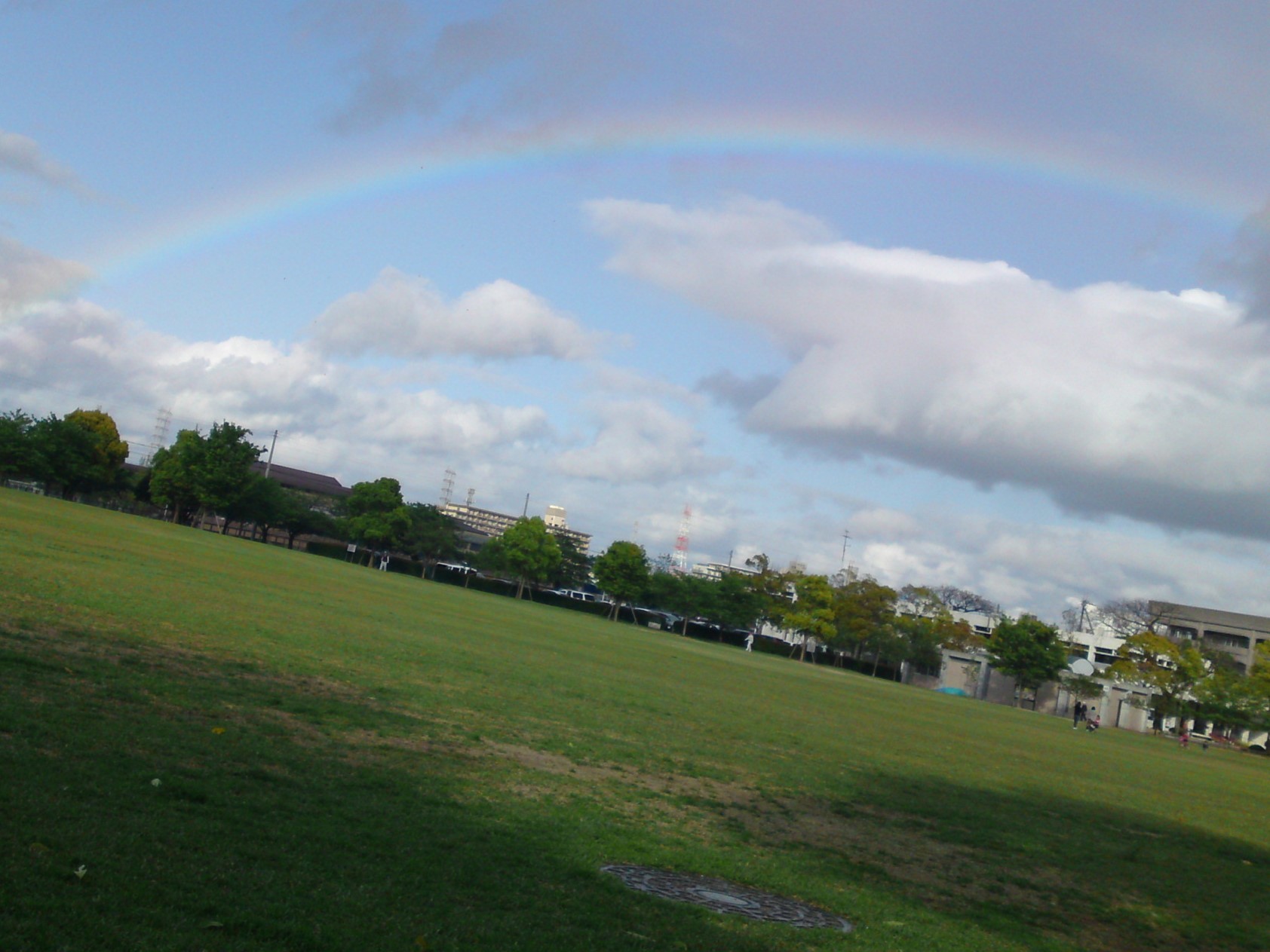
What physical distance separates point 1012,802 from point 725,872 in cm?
1149

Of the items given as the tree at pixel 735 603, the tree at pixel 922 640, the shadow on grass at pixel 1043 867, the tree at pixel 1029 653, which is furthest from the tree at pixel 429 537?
the shadow on grass at pixel 1043 867

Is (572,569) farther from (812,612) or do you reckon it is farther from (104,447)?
(104,447)

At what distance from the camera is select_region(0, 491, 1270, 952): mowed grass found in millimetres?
6629

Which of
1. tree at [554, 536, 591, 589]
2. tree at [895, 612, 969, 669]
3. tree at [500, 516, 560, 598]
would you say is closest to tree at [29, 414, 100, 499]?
tree at [500, 516, 560, 598]

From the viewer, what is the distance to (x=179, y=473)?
3861 inches

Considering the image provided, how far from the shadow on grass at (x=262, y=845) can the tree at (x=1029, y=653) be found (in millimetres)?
82365

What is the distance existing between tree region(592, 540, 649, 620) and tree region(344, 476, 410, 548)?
2408 centimetres

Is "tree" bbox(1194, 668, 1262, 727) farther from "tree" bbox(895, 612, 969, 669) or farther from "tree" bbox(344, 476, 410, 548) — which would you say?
"tree" bbox(344, 476, 410, 548)

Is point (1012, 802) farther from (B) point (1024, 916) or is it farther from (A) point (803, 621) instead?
(A) point (803, 621)

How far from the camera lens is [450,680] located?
20000 mm

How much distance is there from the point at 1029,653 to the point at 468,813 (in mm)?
84334

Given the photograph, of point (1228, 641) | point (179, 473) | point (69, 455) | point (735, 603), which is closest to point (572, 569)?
A: point (735, 603)

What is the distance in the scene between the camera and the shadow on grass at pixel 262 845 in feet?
19.6

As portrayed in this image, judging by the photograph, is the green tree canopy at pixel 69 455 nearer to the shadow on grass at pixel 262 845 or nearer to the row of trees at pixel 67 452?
the row of trees at pixel 67 452
